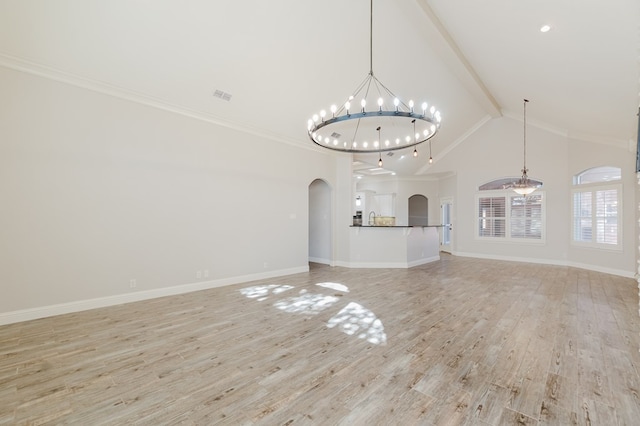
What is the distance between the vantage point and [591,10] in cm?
319

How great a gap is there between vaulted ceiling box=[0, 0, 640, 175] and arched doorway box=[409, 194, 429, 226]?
6518 mm

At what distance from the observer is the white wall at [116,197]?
3695mm

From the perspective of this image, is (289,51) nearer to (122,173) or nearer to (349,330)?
(122,173)

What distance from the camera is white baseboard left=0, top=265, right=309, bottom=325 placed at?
3666mm

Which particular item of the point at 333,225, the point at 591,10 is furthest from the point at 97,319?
the point at 591,10

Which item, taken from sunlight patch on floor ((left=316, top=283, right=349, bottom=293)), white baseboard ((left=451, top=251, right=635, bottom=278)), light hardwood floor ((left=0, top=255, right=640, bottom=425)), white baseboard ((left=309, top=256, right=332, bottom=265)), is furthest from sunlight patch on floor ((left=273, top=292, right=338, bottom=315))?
white baseboard ((left=451, top=251, right=635, bottom=278))

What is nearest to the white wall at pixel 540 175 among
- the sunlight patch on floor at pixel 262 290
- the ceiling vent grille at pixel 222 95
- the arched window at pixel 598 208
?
the arched window at pixel 598 208

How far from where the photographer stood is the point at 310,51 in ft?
15.2

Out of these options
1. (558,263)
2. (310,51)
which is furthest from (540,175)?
(310,51)

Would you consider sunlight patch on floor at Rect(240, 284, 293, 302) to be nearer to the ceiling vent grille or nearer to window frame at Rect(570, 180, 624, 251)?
the ceiling vent grille

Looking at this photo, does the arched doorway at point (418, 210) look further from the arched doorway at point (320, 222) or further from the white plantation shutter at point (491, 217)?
the arched doorway at point (320, 222)

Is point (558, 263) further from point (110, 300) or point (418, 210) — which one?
point (110, 300)

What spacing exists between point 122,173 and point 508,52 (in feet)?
21.5

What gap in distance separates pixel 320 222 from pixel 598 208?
7253 millimetres
